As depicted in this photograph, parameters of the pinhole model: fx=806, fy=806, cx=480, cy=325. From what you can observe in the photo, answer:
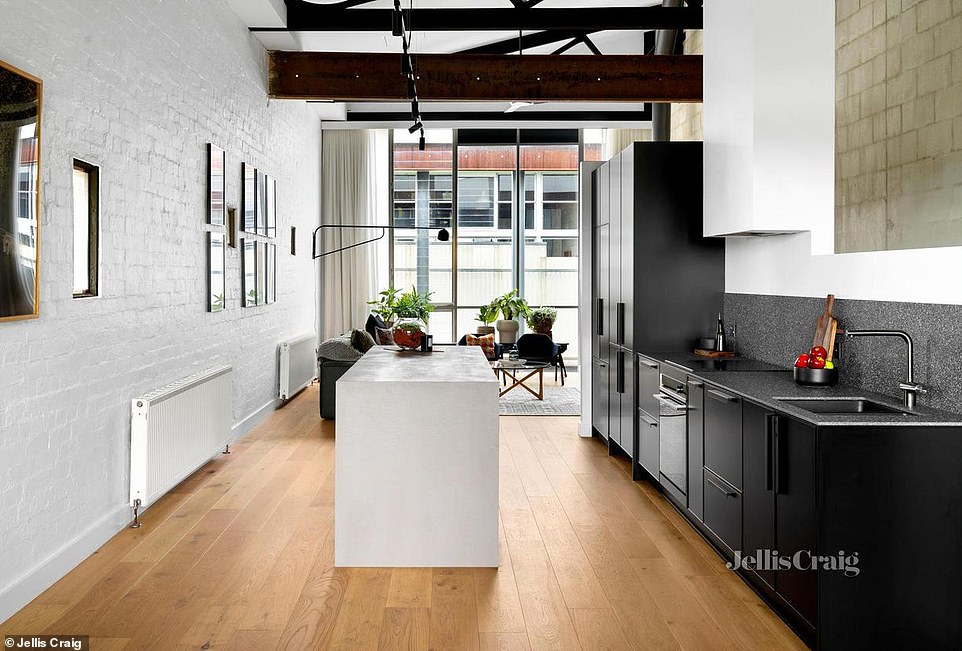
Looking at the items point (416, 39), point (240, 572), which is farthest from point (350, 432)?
point (416, 39)

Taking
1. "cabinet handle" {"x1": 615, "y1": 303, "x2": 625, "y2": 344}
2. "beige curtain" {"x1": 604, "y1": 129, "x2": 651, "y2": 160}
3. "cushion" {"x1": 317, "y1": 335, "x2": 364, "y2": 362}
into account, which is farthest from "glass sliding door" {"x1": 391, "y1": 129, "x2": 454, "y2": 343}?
"cabinet handle" {"x1": 615, "y1": 303, "x2": 625, "y2": 344}

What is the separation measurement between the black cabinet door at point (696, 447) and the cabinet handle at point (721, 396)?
15 cm

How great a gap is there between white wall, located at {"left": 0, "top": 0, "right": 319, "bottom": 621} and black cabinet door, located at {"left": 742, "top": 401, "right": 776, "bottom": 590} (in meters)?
3.00

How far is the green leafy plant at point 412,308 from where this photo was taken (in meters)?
11.1

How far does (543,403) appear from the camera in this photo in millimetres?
8711

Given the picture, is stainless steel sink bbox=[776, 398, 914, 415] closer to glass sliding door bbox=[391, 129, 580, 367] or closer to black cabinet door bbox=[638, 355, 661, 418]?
black cabinet door bbox=[638, 355, 661, 418]

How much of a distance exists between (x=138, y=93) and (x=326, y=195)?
724cm

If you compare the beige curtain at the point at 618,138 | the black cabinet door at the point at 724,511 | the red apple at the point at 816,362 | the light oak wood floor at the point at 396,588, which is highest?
the beige curtain at the point at 618,138

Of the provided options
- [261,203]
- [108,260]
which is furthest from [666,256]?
[261,203]

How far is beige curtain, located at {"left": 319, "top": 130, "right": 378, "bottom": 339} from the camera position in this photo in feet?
38.4

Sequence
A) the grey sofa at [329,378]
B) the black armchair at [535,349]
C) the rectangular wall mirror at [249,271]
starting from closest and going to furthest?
the rectangular wall mirror at [249,271]
the grey sofa at [329,378]
the black armchair at [535,349]

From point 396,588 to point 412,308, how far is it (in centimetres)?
781

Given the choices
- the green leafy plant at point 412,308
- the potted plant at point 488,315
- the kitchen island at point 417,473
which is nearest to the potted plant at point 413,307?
the green leafy plant at point 412,308

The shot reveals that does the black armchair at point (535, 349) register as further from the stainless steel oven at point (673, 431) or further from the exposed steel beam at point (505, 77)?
the stainless steel oven at point (673, 431)
